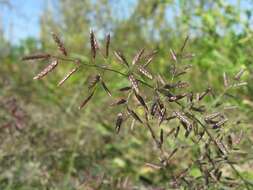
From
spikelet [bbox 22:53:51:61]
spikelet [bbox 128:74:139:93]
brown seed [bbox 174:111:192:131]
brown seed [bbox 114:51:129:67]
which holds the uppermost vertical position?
brown seed [bbox 114:51:129:67]

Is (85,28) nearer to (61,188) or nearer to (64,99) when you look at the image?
(64,99)

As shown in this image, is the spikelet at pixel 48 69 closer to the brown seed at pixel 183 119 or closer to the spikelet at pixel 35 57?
the spikelet at pixel 35 57

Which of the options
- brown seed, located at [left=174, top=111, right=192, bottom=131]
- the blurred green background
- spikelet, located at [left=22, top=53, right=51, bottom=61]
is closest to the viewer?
spikelet, located at [left=22, top=53, right=51, bottom=61]

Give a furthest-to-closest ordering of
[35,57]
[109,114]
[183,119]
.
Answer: [109,114] → [183,119] → [35,57]

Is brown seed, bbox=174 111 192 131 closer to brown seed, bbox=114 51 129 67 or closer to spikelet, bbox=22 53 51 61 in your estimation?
brown seed, bbox=114 51 129 67

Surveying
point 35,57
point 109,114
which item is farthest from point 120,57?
point 109,114

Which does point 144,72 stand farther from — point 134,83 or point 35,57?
point 35,57

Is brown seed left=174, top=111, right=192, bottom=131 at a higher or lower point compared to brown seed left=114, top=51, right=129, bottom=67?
lower

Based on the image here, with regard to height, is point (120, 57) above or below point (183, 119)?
above

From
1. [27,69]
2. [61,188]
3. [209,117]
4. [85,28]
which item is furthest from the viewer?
[85,28]

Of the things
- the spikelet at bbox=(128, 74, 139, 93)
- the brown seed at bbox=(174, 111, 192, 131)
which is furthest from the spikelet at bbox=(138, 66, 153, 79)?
the brown seed at bbox=(174, 111, 192, 131)

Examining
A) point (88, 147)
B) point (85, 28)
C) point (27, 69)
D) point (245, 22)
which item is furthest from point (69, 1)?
point (245, 22)
